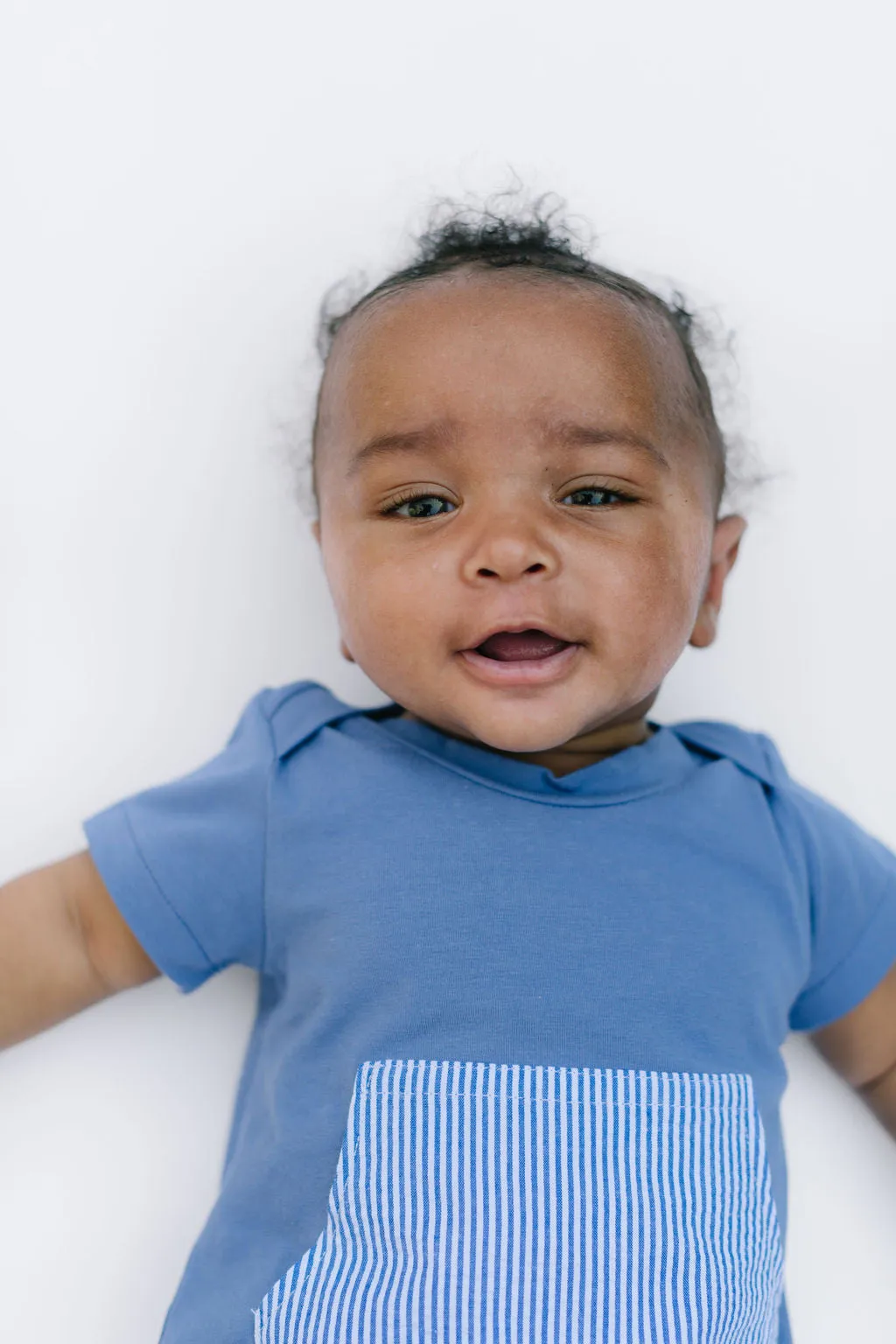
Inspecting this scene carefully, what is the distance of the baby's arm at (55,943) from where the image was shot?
903 millimetres

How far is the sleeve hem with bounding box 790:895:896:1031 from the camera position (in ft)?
3.20

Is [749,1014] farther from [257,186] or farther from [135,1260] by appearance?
[257,186]

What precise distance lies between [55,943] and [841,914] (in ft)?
1.92

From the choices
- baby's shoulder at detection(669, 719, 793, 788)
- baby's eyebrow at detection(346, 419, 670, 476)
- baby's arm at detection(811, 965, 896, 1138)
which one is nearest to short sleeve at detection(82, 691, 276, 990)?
baby's eyebrow at detection(346, 419, 670, 476)

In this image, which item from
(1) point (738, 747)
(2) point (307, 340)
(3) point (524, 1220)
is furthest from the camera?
(2) point (307, 340)

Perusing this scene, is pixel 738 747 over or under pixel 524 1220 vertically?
over

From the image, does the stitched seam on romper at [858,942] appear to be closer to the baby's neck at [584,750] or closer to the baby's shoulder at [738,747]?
the baby's shoulder at [738,747]

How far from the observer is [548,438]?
→ 0.85 meters

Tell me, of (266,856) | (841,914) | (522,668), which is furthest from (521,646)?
(841,914)

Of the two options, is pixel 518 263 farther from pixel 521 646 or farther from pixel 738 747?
pixel 738 747

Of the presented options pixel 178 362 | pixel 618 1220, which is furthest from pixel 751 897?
pixel 178 362

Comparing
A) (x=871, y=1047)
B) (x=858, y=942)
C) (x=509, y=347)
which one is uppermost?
(x=509, y=347)

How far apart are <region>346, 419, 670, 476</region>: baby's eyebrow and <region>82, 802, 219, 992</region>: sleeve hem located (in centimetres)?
32

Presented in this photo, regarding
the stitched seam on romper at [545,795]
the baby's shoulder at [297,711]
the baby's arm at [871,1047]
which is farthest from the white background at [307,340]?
the stitched seam on romper at [545,795]
